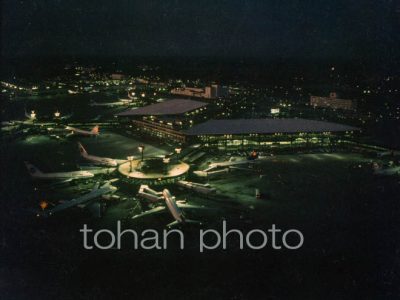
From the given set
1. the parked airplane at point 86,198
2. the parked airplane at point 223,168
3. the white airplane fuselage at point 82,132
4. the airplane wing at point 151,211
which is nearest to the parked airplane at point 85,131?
the white airplane fuselage at point 82,132

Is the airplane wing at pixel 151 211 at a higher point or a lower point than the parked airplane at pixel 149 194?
lower

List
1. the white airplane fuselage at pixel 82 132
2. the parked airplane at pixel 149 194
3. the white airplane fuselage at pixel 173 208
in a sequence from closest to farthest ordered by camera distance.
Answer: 1. the white airplane fuselage at pixel 173 208
2. the parked airplane at pixel 149 194
3. the white airplane fuselage at pixel 82 132

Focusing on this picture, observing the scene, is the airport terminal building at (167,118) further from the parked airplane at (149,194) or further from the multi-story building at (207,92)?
the parked airplane at (149,194)

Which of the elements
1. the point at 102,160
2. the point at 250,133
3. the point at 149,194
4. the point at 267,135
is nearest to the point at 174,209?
the point at 149,194

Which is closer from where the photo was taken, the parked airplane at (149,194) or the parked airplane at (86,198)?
the parked airplane at (86,198)

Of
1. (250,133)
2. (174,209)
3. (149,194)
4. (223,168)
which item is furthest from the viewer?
(250,133)

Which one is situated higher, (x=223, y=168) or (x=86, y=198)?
(x=223, y=168)

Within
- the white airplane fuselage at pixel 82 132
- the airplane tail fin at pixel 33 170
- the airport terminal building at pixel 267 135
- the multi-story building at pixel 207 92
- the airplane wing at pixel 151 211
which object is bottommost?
the airplane wing at pixel 151 211

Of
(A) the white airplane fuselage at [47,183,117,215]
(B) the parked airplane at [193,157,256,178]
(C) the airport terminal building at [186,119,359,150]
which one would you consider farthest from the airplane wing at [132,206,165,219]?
(C) the airport terminal building at [186,119,359,150]

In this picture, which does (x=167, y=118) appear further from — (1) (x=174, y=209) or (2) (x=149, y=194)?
(1) (x=174, y=209)
